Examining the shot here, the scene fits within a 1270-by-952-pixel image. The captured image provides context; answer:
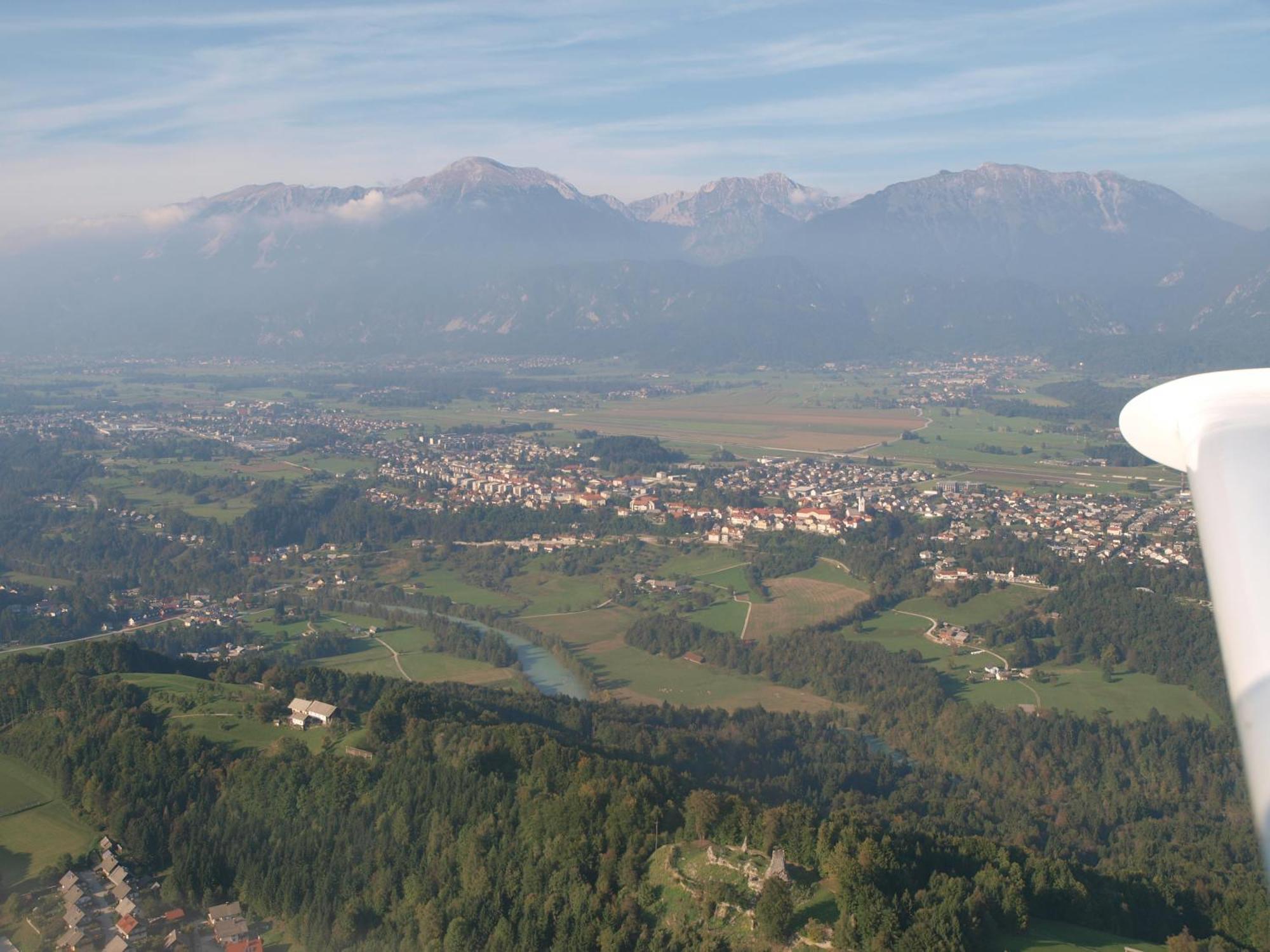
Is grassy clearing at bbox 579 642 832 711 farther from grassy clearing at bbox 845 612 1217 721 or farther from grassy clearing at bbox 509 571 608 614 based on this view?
grassy clearing at bbox 509 571 608 614

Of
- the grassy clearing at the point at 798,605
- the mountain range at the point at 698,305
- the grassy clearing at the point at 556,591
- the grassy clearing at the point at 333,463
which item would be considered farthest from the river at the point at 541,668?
the mountain range at the point at 698,305

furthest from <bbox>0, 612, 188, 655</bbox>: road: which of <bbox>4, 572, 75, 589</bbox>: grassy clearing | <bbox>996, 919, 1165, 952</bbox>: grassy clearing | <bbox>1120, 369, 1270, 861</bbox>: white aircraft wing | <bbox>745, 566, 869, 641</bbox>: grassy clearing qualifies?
<bbox>1120, 369, 1270, 861</bbox>: white aircraft wing

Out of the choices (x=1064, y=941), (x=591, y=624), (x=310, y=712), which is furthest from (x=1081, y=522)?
(x=1064, y=941)

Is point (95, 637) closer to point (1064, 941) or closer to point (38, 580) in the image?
point (38, 580)

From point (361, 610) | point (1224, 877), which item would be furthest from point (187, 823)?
point (361, 610)

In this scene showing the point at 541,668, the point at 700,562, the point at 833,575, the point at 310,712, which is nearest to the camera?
the point at 310,712

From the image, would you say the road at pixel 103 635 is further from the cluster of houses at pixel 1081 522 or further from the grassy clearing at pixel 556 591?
the cluster of houses at pixel 1081 522
